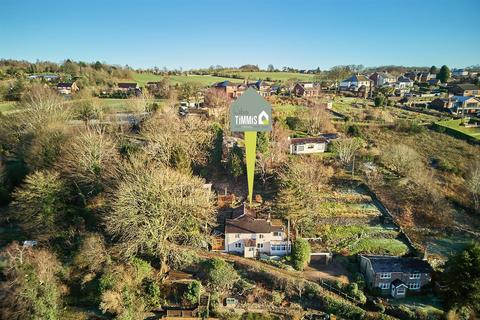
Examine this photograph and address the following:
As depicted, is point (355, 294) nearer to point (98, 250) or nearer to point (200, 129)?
point (98, 250)

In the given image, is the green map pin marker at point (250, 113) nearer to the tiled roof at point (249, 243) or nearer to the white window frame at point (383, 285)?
the tiled roof at point (249, 243)

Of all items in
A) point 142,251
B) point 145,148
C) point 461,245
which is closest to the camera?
point 142,251

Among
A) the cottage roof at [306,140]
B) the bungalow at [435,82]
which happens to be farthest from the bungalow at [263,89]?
the bungalow at [435,82]

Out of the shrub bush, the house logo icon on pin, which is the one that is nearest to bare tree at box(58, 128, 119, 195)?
the shrub bush

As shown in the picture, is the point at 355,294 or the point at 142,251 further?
the point at 142,251

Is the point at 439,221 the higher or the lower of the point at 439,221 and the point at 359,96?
the lower

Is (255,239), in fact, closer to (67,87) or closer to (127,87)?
(127,87)

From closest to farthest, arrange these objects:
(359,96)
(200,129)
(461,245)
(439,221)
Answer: (461,245), (439,221), (200,129), (359,96)

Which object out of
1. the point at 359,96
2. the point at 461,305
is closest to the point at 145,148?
the point at 461,305
